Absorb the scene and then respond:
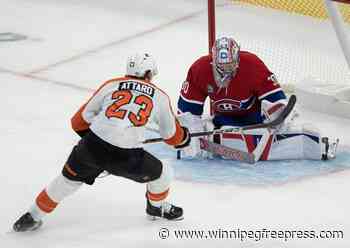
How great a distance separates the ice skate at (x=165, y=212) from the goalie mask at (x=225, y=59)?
735 millimetres

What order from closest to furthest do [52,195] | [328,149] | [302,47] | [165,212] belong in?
[52,195] → [165,212] → [328,149] → [302,47]

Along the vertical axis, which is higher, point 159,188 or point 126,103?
point 126,103

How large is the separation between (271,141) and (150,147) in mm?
581

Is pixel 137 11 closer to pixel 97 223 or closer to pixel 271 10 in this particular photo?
pixel 271 10

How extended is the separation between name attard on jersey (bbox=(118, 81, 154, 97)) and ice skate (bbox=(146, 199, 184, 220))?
1.61 ft

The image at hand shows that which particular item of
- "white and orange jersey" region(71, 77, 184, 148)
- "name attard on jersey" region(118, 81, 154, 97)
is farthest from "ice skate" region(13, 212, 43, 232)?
"name attard on jersey" region(118, 81, 154, 97)

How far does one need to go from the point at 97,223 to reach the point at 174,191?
44 cm

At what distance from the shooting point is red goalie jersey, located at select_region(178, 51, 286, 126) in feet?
14.6

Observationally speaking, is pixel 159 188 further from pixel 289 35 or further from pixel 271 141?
pixel 289 35

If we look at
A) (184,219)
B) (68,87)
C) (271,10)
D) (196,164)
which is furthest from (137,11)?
(184,219)

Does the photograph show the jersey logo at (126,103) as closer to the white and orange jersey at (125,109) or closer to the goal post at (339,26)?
the white and orange jersey at (125,109)

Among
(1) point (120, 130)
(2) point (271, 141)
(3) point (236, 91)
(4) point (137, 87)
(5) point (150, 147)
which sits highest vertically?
(4) point (137, 87)

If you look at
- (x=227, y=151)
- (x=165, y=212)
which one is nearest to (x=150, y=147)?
(x=227, y=151)

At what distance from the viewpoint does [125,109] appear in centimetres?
363
